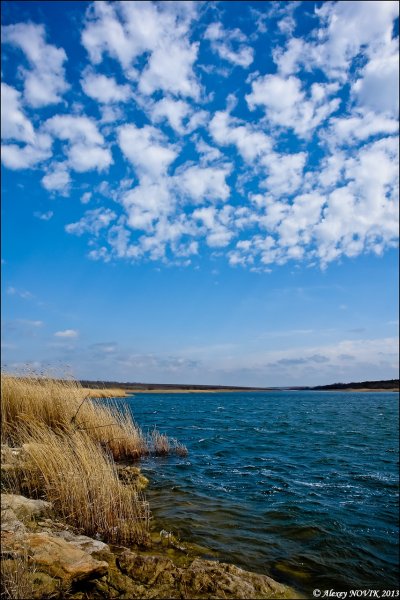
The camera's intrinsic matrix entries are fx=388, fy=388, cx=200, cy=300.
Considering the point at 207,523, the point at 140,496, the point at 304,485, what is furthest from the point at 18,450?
the point at 304,485

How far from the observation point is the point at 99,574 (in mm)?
5133

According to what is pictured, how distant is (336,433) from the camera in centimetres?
2564

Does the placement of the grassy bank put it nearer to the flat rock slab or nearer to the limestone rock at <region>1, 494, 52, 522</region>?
the limestone rock at <region>1, 494, 52, 522</region>

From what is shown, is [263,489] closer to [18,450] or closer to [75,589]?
[18,450]

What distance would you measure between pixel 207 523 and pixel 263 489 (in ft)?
11.9

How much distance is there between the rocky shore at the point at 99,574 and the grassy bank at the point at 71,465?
937 mm

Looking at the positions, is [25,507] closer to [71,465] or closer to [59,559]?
[71,465]

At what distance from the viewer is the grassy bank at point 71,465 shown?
7.12 metres

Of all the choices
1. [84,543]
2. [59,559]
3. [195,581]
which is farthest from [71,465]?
[195,581]

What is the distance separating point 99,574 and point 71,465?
3046mm

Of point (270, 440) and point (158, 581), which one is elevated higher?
point (158, 581)

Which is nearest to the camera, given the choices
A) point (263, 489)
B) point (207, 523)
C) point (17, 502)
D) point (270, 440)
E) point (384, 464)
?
→ point (17, 502)

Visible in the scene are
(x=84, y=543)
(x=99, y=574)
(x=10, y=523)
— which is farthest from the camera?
(x=10, y=523)

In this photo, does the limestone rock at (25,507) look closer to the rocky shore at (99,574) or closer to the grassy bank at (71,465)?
the grassy bank at (71,465)
